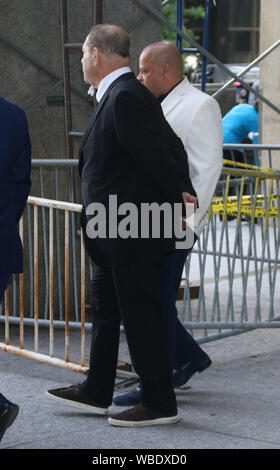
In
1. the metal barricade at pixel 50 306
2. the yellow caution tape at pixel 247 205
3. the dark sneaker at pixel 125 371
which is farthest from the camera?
the yellow caution tape at pixel 247 205

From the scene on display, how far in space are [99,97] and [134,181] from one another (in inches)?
18.8

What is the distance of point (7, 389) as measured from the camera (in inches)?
227

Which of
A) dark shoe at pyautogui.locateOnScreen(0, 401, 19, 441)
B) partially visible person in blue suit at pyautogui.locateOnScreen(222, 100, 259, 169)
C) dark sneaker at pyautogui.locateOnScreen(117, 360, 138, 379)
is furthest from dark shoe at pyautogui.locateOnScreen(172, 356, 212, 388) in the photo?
partially visible person in blue suit at pyautogui.locateOnScreen(222, 100, 259, 169)

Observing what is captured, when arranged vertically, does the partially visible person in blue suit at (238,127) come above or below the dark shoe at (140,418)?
above

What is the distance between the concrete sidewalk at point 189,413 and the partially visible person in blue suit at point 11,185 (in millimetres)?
396

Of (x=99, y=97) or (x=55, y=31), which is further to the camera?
(x=55, y=31)

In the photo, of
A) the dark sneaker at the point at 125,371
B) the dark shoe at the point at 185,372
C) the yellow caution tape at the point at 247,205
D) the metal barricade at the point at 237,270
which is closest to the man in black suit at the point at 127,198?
the dark shoe at the point at 185,372

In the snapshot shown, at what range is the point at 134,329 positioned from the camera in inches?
192

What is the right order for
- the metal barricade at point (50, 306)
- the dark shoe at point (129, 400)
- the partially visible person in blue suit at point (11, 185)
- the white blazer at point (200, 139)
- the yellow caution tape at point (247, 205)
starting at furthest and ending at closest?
the yellow caution tape at point (247, 205), the metal barricade at point (50, 306), the dark shoe at point (129, 400), the white blazer at point (200, 139), the partially visible person in blue suit at point (11, 185)

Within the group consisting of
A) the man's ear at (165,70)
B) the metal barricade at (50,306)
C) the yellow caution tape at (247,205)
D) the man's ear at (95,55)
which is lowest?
the metal barricade at (50,306)

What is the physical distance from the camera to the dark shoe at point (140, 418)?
4938 millimetres

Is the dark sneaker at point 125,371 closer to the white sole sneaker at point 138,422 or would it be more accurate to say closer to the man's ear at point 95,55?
the white sole sneaker at point 138,422

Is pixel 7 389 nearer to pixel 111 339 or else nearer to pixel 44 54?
pixel 111 339
